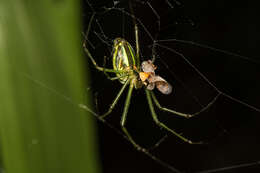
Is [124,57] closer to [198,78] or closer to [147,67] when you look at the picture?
[147,67]

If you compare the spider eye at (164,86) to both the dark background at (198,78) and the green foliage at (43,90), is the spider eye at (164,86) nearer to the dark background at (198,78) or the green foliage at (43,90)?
the dark background at (198,78)

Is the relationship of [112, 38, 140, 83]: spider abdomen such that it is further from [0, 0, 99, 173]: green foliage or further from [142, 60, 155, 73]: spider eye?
[0, 0, 99, 173]: green foliage

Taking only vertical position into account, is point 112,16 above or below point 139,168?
above

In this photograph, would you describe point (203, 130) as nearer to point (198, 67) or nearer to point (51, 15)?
point (198, 67)

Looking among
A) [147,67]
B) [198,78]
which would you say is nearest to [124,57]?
[147,67]

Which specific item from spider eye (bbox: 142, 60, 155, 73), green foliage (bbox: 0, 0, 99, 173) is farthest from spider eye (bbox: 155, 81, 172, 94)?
green foliage (bbox: 0, 0, 99, 173)

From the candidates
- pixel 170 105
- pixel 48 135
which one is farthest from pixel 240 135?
pixel 48 135
